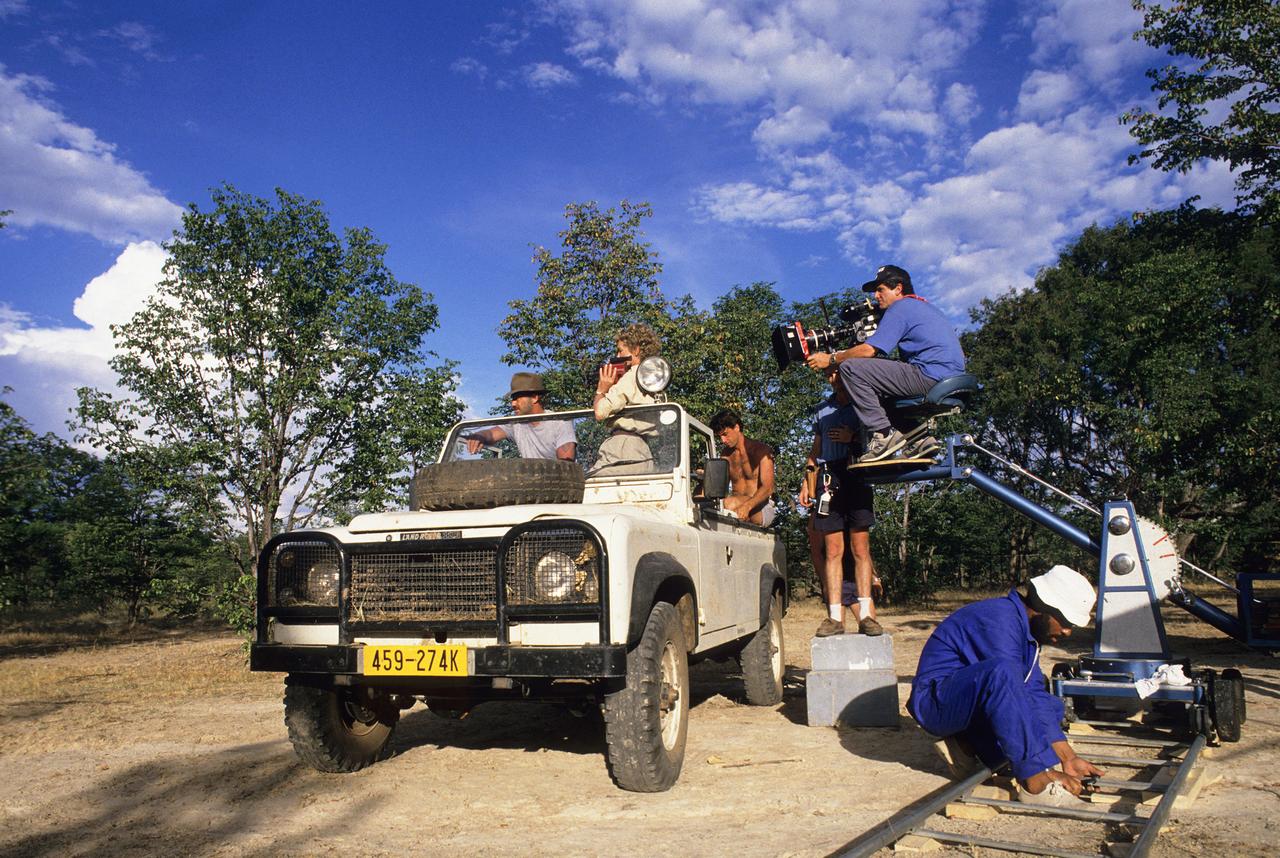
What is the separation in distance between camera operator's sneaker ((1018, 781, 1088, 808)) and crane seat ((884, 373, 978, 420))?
2.47 m

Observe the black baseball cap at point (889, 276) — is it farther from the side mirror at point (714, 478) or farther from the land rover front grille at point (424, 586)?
the land rover front grille at point (424, 586)

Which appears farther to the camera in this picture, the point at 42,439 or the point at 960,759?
the point at 42,439

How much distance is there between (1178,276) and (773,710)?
44.1 feet

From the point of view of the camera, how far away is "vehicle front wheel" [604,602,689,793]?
13.3 ft

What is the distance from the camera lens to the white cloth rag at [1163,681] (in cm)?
501

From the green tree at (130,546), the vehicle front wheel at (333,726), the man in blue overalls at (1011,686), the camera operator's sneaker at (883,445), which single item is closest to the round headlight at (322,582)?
the vehicle front wheel at (333,726)

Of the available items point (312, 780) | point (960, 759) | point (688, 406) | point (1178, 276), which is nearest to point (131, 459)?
point (312, 780)

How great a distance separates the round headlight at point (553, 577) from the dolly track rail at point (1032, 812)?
1.56 meters

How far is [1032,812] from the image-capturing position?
3.61 meters

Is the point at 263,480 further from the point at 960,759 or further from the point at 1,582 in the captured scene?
the point at 960,759

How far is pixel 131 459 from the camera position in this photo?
31.7 ft

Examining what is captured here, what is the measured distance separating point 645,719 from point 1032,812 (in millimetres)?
1678

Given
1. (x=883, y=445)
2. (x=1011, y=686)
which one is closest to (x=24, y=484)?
(x=883, y=445)

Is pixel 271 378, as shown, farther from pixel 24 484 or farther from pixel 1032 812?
pixel 1032 812
